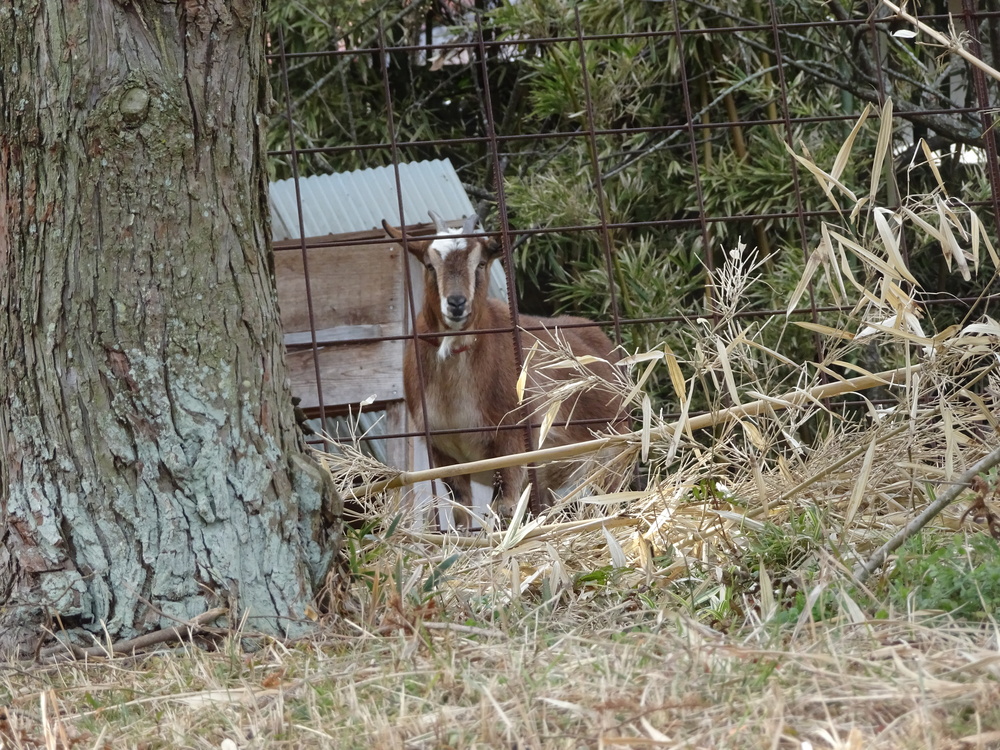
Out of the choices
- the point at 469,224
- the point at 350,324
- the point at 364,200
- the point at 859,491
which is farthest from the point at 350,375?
the point at 859,491

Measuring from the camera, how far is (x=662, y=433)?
9.75ft

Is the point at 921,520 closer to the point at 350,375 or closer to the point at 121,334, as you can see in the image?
the point at 121,334

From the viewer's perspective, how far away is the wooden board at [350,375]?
19.1 feet

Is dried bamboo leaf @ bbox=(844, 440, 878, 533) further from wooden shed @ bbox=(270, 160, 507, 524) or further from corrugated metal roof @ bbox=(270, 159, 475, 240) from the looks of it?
corrugated metal roof @ bbox=(270, 159, 475, 240)

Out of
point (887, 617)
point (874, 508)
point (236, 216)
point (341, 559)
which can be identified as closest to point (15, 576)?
point (341, 559)

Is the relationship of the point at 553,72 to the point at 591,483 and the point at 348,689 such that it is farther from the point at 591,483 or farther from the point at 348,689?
the point at 348,689

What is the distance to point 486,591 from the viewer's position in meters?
2.83

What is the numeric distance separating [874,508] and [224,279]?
1.72 metres

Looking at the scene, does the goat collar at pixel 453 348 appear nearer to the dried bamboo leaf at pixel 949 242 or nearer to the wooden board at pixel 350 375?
the wooden board at pixel 350 375

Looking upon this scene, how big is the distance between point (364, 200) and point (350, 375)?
5.51 ft

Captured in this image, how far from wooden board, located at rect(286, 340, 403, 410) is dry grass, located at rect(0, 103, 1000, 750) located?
242cm

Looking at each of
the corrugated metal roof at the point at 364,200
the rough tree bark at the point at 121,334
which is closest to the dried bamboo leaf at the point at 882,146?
the rough tree bark at the point at 121,334

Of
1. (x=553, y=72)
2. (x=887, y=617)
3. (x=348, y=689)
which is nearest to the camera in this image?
(x=348, y=689)

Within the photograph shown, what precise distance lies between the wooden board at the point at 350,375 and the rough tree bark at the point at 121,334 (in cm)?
319
